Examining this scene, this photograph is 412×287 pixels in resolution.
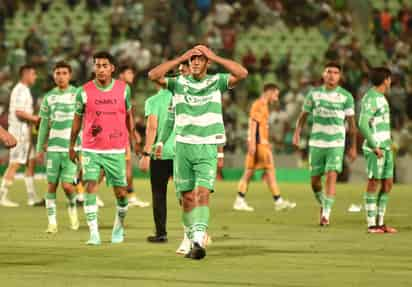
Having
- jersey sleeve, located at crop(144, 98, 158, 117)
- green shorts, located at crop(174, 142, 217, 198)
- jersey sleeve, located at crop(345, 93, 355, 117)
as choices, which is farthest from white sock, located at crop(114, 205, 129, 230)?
jersey sleeve, located at crop(345, 93, 355, 117)

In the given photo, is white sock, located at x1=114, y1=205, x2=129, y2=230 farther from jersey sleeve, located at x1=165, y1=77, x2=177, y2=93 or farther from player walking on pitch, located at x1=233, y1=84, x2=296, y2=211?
player walking on pitch, located at x1=233, y1=84, x2=296, y2=211

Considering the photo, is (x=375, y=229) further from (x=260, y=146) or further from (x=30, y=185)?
(x=30, y=185)

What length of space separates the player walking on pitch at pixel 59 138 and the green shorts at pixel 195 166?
3.49 metres

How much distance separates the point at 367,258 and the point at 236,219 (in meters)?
6.17

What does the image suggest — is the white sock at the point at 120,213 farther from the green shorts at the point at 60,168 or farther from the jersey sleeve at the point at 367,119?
the jersey sleeve at the point at 367,119

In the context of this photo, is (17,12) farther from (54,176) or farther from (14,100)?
(54,176)

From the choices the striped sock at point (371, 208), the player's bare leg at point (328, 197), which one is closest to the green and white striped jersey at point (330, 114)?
the player's bare leg at point (328, 197)

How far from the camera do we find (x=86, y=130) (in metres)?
13.0

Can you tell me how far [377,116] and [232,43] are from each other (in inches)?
702

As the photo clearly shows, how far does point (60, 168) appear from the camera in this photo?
15.2m

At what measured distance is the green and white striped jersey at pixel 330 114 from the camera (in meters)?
16.5

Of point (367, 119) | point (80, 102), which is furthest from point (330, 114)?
point (80, 102)

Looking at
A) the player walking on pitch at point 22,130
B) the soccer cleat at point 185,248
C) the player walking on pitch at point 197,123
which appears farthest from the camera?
the player walking on pitch at point 22,130

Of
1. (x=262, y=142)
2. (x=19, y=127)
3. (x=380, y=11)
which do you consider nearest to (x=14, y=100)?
(x=19, y=127)
